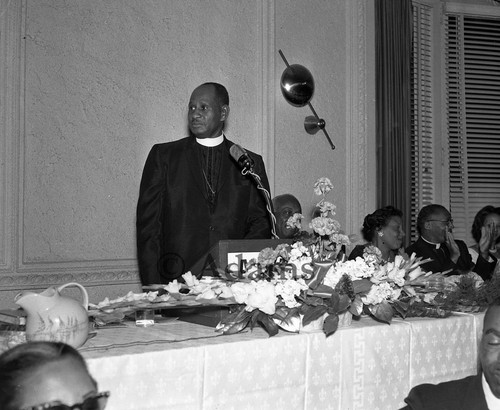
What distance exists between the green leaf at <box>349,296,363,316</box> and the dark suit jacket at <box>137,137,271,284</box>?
1.37 meters

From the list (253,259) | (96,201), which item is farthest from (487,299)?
(96,201)

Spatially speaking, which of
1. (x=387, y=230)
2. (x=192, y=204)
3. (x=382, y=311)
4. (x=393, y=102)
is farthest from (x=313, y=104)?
(x=382, y=311)

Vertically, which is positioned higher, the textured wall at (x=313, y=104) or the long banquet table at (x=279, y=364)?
the textured wall at (x=313, y=104)

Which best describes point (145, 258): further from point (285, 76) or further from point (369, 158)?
point (369, 158)

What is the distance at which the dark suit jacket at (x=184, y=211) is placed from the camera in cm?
383

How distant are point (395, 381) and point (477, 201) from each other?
205 inches

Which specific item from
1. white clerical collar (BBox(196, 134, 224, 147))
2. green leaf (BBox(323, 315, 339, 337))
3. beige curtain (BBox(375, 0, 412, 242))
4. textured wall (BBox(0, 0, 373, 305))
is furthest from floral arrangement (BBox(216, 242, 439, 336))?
beige curtain (BBox(375, 0, 412, 242))

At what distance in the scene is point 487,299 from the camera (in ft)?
9.59

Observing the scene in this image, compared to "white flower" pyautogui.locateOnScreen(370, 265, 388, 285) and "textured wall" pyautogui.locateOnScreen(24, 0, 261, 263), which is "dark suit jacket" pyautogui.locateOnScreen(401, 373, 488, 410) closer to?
"white flower" pyautogui.locateOnScreen(370, 265, 388, 285)

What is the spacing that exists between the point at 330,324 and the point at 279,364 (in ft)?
0.70

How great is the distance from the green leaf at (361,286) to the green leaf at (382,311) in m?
0.09

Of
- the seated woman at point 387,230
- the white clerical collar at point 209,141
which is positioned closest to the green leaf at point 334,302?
the white clerical collar at point 209,141

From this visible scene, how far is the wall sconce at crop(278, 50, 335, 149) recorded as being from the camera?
19.1 ft

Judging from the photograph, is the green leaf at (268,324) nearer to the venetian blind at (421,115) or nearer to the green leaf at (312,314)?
the green leaf at (312,314)
